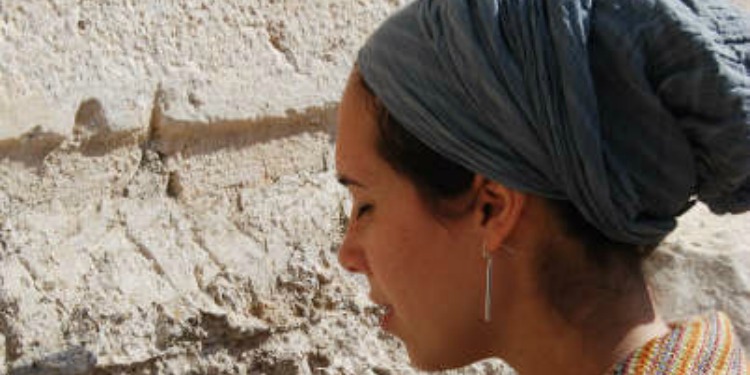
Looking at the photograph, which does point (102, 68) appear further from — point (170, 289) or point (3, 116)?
point (170, 289)

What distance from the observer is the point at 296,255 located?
7.77 ft

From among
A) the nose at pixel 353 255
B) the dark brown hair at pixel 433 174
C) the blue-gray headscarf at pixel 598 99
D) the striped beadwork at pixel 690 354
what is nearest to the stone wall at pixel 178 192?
the nose at pixel 353 255

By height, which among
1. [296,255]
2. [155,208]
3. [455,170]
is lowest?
[296,255]

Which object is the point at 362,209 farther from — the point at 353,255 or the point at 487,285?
the point at 487,285

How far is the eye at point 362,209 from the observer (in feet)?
6.03

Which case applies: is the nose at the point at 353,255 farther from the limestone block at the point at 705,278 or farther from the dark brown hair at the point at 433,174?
the limestone block at the point at 705,278

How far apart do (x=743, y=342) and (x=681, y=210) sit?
93cm

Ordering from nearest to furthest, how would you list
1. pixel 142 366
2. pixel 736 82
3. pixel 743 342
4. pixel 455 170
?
pixel 736 82, pixel 455 170, pixel 142 366, pixel 743 342

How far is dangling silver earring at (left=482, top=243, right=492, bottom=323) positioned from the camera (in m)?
1.75

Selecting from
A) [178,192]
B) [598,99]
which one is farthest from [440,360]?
[178,192]

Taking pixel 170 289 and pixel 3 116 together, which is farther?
pixel 170 289

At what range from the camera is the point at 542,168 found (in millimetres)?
1639

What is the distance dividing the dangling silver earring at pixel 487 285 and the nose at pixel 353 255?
190 millimetres

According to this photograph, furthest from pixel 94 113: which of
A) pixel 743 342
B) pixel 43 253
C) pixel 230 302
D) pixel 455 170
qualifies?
pixel 743 342
